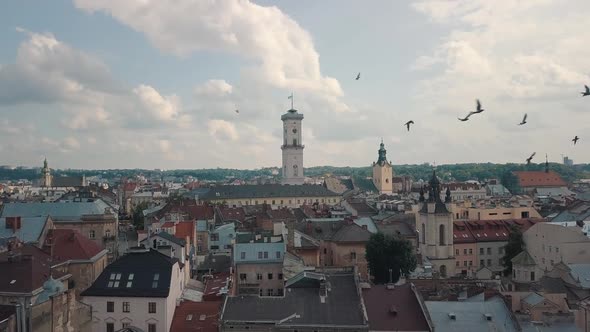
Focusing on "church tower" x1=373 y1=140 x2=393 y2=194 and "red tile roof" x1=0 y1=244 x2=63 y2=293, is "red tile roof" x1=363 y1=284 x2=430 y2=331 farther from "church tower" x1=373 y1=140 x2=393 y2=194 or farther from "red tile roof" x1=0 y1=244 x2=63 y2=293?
"church tower" x1=373 y1=140 x2=393 y2=194

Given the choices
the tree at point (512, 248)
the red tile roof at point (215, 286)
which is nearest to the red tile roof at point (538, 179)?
the tree at point (512, 248)

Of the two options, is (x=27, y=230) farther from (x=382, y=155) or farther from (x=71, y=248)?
(x=382, y=155)

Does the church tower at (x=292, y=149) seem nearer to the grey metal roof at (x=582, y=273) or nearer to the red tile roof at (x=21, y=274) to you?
the grey metal roof at (x=582, y=273)

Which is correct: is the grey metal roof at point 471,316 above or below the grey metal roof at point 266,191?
below

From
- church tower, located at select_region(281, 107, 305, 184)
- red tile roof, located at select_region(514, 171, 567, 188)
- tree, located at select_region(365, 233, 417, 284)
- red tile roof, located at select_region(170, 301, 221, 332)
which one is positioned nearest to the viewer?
red tile roof, located at select_region(170, 301, 221, 332)

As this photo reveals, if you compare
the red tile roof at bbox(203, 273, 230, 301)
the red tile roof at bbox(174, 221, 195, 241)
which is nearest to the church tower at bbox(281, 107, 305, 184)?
the red tile roof at bbox(174, 221, 195, 241)

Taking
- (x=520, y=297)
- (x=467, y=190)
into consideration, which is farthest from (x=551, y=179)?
(x=520, y=297)

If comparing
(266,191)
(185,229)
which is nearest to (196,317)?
(185,229)
